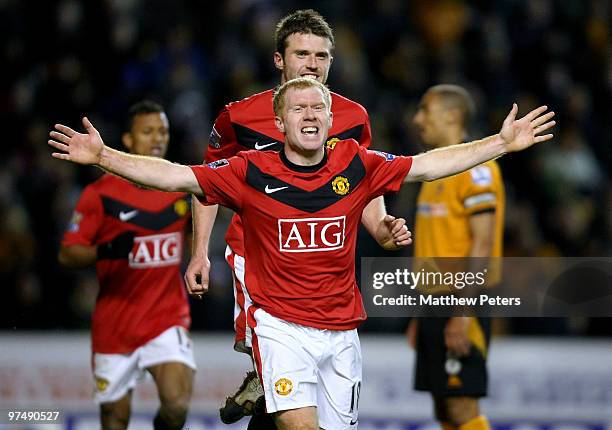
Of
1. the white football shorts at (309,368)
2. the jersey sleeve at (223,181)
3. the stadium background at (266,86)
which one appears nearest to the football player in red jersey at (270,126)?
the white football shorts at (309,368)

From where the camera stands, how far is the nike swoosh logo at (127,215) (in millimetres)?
7215

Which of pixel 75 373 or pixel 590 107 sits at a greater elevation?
pixel 590 107

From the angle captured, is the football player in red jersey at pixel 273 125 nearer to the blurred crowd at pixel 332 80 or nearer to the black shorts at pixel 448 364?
the black shorts at pixel 448 364

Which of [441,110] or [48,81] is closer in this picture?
[441,110]

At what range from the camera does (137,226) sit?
7195 millimetres

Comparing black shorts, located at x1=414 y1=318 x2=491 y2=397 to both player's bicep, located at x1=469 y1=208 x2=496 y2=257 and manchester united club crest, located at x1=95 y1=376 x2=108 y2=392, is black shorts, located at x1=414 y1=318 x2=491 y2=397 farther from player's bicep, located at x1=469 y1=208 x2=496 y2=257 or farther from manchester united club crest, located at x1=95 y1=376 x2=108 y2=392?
manchester united club crest, located at x1=95 y1=376 x2=108 y2=392

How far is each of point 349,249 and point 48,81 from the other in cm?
695

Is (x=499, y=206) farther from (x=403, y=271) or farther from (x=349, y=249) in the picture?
(x=349, y=249)

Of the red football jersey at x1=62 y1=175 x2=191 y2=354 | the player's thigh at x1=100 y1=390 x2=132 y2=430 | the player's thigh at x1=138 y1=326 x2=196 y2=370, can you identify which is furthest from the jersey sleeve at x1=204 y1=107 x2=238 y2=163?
the player's thigh at x1=100 y1=390 x2=132 y2=430

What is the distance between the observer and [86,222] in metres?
7.20

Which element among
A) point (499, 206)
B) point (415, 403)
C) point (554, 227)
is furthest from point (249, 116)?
point (554, 227)

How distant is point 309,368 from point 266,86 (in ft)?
22.3

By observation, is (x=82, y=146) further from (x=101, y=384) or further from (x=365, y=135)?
(x=101, y=384)

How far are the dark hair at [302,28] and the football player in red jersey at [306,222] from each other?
76 cm
